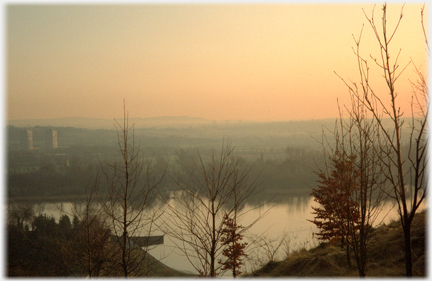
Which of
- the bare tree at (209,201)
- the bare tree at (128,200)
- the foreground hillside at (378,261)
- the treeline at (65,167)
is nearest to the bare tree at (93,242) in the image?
the bare tree at (128,200)

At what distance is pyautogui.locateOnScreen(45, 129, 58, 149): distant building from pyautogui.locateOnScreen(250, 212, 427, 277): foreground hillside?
10538 millimetres

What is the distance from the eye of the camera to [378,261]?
7.37m

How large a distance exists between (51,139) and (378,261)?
13798mm

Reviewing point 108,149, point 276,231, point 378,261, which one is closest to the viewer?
point 378,261

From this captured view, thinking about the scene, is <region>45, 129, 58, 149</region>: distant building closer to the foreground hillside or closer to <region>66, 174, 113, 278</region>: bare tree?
<region>66, 174, 113, 278</region>: bare tree

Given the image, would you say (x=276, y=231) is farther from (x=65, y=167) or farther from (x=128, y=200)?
(x=128, y=200)

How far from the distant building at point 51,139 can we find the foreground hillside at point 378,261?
1054 cm

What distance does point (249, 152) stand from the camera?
42.6 ft

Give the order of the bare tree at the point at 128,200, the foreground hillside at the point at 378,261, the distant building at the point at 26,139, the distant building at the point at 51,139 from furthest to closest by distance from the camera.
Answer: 1. the distant building at the point at 51,139
2. the distant building at the point at 26,139
3. the foreground hillside at the point at 378,261
4. the bare tree at the point at 128,200

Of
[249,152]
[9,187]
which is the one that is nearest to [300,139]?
[249,152]

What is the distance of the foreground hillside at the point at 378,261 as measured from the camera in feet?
19.9

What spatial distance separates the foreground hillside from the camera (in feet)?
19.9

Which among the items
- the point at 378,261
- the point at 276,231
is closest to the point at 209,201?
the point at 378,261

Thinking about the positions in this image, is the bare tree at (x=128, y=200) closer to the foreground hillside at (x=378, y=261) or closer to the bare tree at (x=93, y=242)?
the bare tree at (x=93, y=242)
